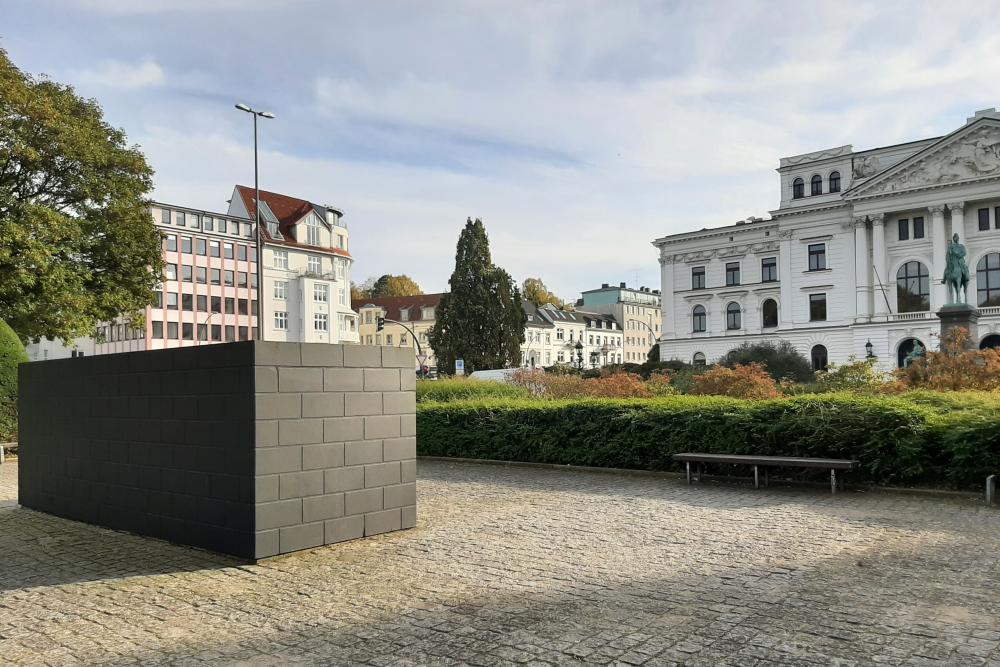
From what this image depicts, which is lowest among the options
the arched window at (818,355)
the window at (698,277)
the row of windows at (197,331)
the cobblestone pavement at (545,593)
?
the cobblestone pavement at (545,593)

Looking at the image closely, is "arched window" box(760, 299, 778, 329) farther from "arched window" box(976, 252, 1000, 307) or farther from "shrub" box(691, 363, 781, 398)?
"shrub" box(691, 363, 781, 398)

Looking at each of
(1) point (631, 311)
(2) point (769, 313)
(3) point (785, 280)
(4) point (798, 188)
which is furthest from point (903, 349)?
(1) point (631, 311)

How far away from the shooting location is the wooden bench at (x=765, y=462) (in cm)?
1098

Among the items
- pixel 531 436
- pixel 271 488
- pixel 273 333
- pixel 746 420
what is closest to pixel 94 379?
pixel 271 488

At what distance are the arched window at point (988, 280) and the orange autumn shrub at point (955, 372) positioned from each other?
4480 cm

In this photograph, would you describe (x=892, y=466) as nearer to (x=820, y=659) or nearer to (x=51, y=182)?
(x=820, y=659)

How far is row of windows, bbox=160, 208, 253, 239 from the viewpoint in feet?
258

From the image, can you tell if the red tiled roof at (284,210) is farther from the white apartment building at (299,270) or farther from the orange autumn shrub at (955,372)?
the orange autumn shrub at (955,372)

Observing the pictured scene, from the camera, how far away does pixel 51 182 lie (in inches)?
991

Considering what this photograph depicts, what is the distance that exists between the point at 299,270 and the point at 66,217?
61.6 metres

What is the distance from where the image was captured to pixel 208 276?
270 feet

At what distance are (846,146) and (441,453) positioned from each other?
197ft

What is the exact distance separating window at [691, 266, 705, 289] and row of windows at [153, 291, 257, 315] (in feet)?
137

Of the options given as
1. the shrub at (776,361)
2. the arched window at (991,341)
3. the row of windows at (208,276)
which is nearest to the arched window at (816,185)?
the shrub at (776,361)
